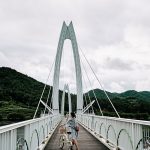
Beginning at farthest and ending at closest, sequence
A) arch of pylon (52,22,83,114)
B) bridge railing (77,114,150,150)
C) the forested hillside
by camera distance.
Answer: the forested hillside
arch of pylon (52,22,83,114)
bridge railing (77,114,150,150)

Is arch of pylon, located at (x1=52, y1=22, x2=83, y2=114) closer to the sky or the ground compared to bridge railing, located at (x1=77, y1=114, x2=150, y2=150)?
closer to the sky

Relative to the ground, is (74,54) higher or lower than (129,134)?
higher

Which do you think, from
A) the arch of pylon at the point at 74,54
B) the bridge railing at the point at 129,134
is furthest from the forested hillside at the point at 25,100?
the bridge railing at the point at 129,134

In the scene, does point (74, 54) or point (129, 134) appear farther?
point (74, 54)

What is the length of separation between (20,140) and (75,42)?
34.3m

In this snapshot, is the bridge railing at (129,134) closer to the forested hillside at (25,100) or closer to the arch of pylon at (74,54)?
the arch of pylon at (74,54)

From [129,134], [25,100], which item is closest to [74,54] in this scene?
[129,134]

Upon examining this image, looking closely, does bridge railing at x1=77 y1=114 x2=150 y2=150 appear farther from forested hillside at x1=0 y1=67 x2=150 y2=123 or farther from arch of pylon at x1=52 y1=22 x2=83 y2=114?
forested hillside at x1=0 y1=67 x2=150 y2=123

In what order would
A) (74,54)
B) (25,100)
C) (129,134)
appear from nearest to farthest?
(129,134), (74,54), (25,100)

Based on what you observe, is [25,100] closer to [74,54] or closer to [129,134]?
[74,54]

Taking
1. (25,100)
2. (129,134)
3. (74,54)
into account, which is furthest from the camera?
(25,100)

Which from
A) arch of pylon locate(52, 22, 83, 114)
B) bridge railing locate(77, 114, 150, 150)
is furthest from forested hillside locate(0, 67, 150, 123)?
bridge railing locate(77, 114, 150, 150)

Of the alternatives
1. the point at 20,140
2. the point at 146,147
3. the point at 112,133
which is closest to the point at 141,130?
the point at 146,147

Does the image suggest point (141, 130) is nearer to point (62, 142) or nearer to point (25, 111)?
point (62, 142)
